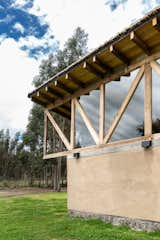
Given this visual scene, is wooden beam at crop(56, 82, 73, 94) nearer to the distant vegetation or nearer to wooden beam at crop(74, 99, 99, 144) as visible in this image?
wooden beam at crop(74, 99, 99, 144)

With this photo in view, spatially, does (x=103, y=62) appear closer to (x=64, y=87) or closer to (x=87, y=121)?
(x=87, y=121)

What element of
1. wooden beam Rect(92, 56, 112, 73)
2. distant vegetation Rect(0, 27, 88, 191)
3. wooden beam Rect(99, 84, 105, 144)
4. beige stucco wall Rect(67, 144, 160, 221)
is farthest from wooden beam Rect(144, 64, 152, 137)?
distant vegetation Rect(0, 27, 88, 191)

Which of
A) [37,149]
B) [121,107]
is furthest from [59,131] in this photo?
[37,149]

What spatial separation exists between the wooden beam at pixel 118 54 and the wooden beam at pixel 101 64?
2.03ft

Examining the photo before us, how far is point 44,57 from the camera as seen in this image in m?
31.4

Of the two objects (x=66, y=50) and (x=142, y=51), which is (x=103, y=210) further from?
(x=66, y=50)

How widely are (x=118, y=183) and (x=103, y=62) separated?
3.19 meters

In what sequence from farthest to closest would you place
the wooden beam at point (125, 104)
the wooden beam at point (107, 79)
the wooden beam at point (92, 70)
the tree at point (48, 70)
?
the tree at point (48, 70) < the wooden beam at point (92, 70) < the wooden beam at point (125, 104) < the wooden beam at point (107, 79)

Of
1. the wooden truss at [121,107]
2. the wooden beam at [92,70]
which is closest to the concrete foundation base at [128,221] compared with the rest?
the wooden truss at [121,107]

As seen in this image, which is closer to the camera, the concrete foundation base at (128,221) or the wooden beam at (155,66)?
the concrete foundation base at (128,221)

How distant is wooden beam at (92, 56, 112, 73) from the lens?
8.85 metres

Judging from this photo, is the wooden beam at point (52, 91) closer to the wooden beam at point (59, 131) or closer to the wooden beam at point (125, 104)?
the wooden beam at point (59, 131)

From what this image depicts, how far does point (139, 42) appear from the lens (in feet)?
25.3

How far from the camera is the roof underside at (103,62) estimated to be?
24.6 ft
